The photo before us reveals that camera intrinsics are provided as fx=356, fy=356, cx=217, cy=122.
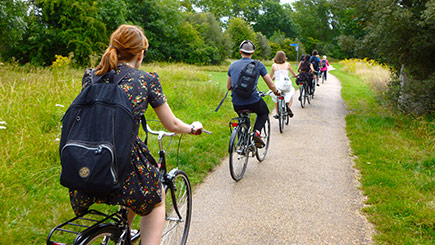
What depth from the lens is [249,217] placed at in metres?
4.14

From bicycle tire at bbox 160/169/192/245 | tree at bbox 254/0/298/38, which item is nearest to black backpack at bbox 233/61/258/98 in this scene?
bicycle tire at bbox 160/169/192/245

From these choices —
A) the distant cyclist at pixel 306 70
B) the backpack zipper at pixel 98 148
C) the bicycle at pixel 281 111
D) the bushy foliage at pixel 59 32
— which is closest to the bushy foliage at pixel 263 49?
the bushy foliage at pixel 59 32

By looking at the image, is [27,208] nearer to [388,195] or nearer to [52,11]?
[388,195]

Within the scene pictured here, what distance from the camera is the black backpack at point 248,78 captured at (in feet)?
16.9

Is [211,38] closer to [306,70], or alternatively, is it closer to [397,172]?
[306,70]

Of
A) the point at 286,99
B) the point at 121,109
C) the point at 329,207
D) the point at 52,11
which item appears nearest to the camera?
the point at 121,109

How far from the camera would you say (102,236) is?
205 centimetres

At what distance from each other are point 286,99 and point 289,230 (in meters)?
5.76

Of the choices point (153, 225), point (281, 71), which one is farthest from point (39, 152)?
point (281, 71)

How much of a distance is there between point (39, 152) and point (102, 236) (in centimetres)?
323

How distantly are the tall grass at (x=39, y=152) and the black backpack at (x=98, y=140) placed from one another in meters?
1.27

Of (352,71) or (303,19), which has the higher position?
(303,19)

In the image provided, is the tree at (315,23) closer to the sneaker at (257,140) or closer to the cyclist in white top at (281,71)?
the cyclist in white top at (281,71)

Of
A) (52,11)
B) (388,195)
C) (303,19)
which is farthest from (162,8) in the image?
(303,19)
